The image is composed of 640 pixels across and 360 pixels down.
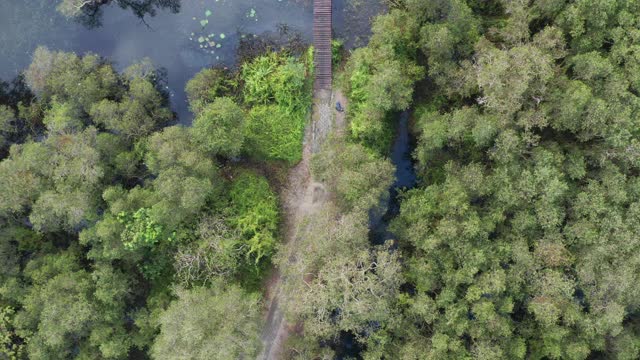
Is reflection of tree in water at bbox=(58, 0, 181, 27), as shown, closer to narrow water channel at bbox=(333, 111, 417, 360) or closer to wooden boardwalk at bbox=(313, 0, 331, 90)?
wooden boardwalk at bbox=(313, 0, 331, 90)

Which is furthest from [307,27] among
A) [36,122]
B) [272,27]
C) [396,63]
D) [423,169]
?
[36,122]

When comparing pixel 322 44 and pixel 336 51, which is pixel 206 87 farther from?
pixel 336 51

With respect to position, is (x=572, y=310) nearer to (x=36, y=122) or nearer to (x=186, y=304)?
(x=186, y=304)

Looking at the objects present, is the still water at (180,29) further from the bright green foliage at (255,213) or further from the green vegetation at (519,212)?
the green vegetation at (519,212)

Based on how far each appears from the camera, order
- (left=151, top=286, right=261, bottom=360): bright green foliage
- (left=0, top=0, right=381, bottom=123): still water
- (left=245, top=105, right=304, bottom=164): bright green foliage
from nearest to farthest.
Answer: (left=151, top=286, right=261, bottom=360): bright green foliage, (left=245, top=105, right=304, bottom=164): bright green foliage, (left=0, top=0, right=381, bottom=123): still water

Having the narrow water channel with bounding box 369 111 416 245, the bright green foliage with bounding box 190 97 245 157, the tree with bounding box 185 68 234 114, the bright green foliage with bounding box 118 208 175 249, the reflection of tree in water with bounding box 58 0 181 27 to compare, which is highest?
the reflection of tree in water with bounding box 58 0 181 27

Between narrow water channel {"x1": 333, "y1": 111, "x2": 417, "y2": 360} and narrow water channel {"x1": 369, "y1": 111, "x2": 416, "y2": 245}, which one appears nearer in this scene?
narrow water channel {"x1": 333, "y1": 111, "x2": 417, "y2": 360}

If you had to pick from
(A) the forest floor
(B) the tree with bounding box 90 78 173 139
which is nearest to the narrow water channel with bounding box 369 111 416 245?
(A) the forest floor
